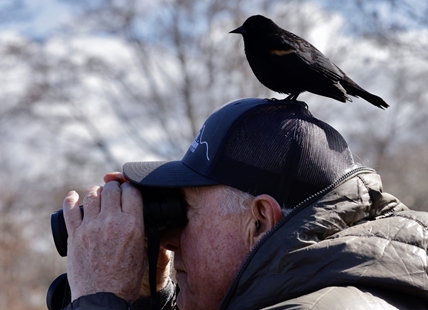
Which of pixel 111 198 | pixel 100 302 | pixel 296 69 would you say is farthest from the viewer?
pixel 296 69

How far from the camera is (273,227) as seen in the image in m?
1.86

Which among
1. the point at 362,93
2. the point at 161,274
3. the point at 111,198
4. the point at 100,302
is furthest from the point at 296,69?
the point at 100,302

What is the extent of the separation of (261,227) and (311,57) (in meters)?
0.86

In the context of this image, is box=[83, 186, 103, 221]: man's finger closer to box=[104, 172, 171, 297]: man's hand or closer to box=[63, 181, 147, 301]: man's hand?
box=[63, 181, 147, 301]: man's hand

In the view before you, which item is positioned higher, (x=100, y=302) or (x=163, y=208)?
(x=163, y=208)

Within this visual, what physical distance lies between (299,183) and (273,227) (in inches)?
8.3

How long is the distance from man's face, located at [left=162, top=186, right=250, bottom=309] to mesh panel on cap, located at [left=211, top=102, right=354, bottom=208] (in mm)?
104

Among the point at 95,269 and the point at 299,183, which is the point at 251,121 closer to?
the point at 299,183

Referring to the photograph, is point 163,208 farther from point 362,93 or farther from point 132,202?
point 362,93

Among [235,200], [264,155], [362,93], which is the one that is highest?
[362,93]

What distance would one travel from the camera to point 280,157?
2.02 m

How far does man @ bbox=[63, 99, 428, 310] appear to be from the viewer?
1728mm

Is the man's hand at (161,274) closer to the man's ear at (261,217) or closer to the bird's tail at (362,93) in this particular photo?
the man's ear at (261,217)

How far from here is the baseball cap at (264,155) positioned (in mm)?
2010
